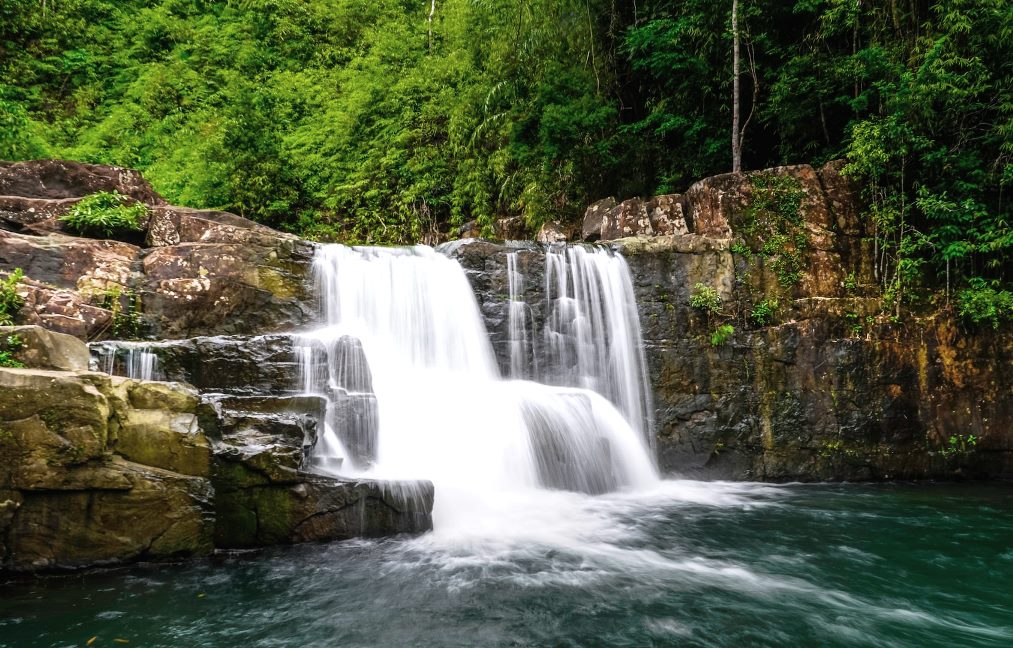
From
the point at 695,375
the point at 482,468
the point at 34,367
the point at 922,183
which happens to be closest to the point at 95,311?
the point at 34,367

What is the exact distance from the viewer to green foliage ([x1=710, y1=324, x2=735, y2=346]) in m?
8.74

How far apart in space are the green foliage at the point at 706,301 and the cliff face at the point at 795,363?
0.08 feet

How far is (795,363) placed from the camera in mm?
8625

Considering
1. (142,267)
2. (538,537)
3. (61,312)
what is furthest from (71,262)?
(538,537)

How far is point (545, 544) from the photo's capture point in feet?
17.6

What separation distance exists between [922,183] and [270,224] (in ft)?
46.6

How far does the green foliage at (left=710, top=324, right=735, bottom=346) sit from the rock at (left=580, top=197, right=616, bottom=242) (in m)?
3.15

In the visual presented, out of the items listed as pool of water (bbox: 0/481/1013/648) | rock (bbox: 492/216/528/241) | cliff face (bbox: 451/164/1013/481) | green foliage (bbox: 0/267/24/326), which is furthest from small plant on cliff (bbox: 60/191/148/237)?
rock (bbox: 492/216/528/241)

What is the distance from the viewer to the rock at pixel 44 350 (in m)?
4.79

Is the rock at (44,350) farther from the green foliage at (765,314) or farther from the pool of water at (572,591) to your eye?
the green foliage at (765,314)

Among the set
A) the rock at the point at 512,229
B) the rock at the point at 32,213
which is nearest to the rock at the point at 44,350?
the rock at the point at 32,213

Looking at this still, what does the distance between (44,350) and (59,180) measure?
4804 millimetres

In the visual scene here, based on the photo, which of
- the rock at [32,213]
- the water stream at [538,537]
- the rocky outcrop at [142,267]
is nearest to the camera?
the water stream at [538,537]

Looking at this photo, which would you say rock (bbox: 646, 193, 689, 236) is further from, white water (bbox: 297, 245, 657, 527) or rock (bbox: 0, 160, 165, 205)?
rock (bbox: 0, 160, 165, 205)
